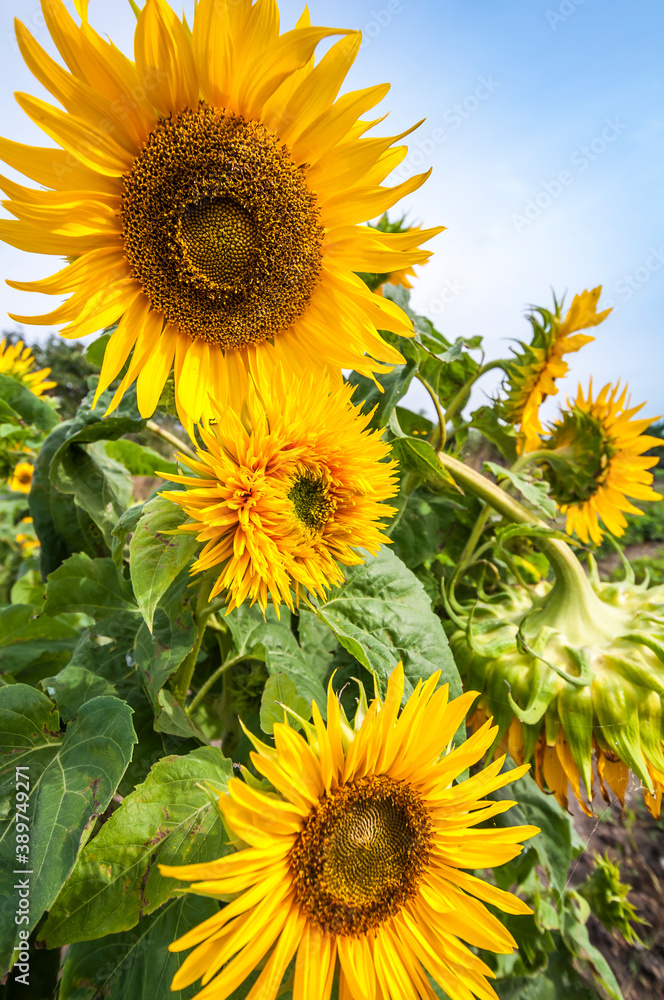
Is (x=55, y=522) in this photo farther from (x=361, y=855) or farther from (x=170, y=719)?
(x=361, y=855)

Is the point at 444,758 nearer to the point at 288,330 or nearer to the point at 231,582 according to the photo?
the point at 231,582

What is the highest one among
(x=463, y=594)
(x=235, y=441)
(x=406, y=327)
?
(x=406, y=327)

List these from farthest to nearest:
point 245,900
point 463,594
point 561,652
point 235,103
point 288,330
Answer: point 463,594, point 561,652, point 288,330, point 235,103, point 245,900

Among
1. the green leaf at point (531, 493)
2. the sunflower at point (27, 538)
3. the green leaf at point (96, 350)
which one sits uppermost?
the green leaf at point (531, 493)

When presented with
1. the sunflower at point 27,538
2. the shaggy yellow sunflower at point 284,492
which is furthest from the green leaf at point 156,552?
the sunflower at point 27,538

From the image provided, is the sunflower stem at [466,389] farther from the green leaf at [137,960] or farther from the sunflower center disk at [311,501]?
the green leaf at [137,960]

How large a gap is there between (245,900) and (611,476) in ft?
3.23

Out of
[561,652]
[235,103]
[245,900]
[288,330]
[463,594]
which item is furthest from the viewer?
[463,594]

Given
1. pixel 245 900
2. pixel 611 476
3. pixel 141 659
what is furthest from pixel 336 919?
pixel 611 476

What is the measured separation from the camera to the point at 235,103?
1.96 feet

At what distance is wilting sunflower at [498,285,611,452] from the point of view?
1016mm

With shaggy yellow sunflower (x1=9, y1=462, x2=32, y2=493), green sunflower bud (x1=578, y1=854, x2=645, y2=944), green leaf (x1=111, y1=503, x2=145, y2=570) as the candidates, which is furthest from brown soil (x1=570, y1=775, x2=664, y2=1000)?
shaggy yellow sunflower (x1=9, y1=462, x2=32, y2=493)

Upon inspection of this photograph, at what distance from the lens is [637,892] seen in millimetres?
2508

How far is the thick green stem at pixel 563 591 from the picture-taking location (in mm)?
847
